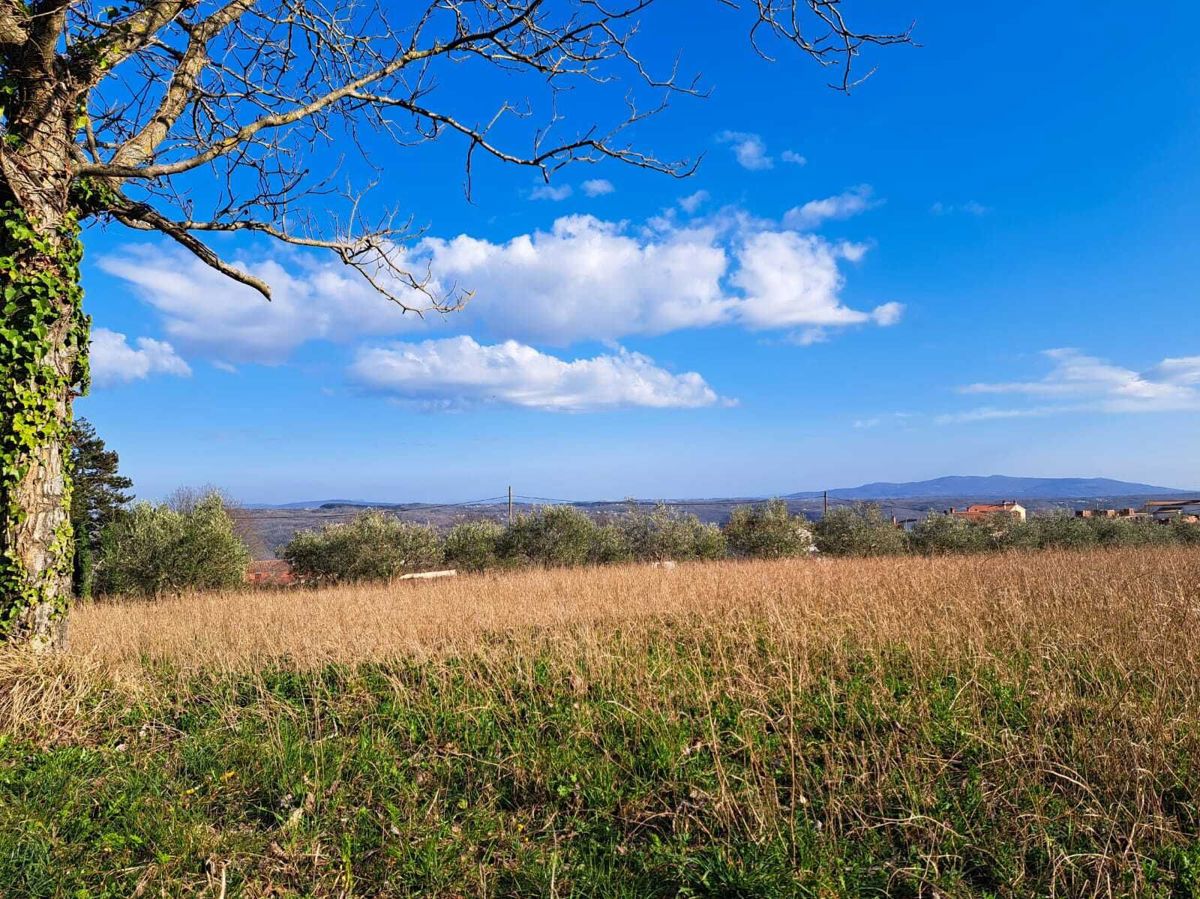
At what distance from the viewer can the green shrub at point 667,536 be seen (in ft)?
82.0

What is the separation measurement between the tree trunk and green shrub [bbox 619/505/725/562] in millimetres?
19430

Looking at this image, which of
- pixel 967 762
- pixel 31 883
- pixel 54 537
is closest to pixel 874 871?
pixel 967 762

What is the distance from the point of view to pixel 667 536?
82.9 ft

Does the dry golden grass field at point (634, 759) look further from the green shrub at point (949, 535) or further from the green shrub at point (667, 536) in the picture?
the green shrub at point (949, 535)

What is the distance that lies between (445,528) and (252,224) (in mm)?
18132

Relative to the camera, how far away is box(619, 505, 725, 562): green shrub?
25.0m

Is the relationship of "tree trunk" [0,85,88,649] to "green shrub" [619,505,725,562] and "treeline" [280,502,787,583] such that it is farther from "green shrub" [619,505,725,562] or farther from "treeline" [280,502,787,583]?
"green shrub" [619,505,725,562]

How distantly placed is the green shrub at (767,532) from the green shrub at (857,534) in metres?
0.73

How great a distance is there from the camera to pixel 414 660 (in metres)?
6.42

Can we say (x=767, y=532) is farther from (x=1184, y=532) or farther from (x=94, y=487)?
(x=94, y=487)

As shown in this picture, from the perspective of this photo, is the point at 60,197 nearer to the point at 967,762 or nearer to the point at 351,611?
the point at 351,611

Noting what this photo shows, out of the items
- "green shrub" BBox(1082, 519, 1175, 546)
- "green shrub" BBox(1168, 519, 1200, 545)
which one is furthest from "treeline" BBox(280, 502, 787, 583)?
"green shrub" BBox(1168, 519, 1200, 545)

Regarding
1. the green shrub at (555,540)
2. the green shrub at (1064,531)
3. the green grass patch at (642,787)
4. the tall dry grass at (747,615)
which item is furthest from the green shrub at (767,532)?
the green grass patch at (642,787)

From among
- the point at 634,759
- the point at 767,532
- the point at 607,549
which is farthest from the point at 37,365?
the point at 767,532
